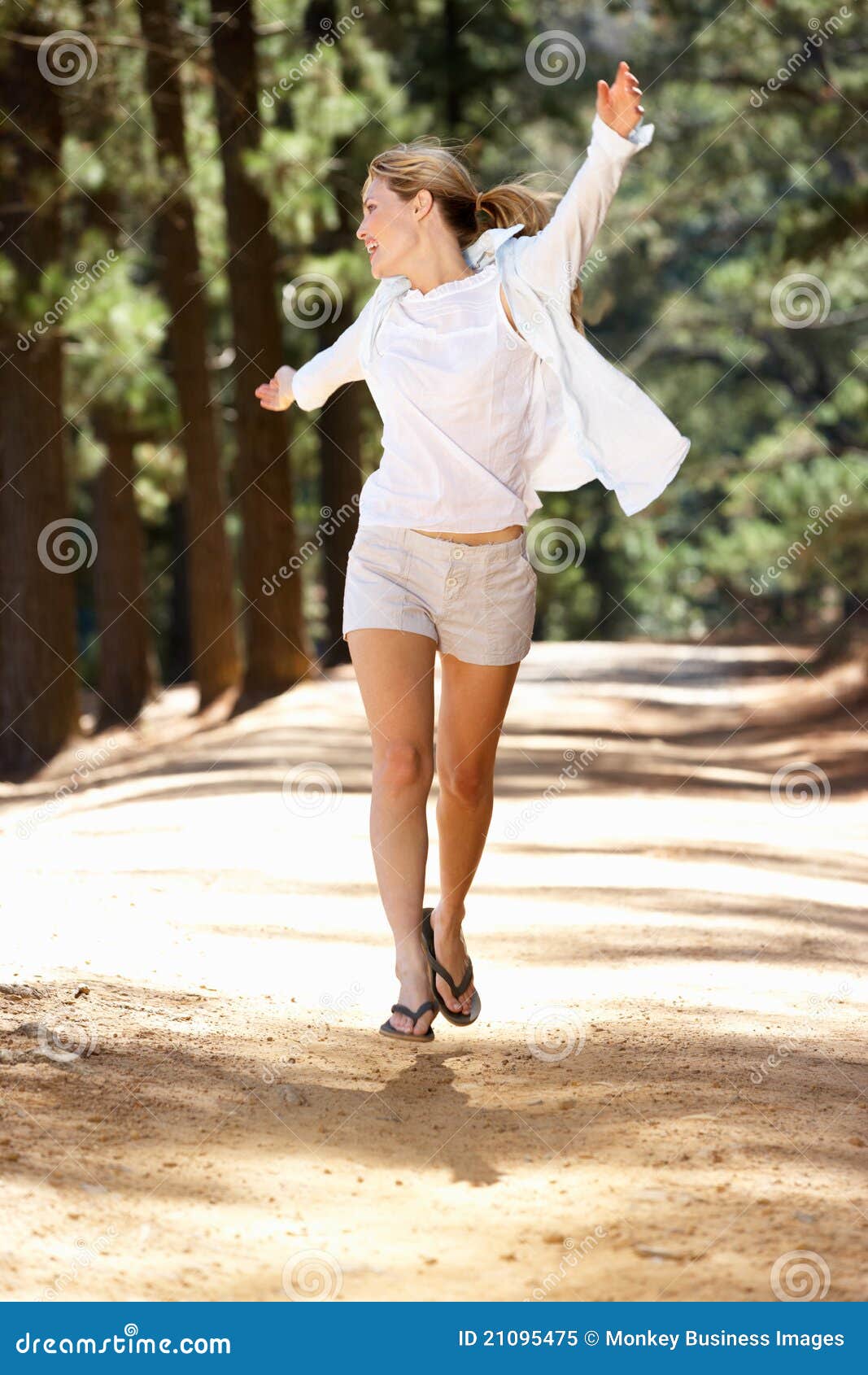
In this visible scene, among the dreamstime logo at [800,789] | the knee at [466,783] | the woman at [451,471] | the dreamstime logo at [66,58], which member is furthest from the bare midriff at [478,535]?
the dreamstime logo at [66,58]

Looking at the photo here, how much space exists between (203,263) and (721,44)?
7.33 metres

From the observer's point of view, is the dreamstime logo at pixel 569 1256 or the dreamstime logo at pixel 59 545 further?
the dreamstime logo at pixel 59 545

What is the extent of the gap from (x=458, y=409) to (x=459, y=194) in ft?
2.02

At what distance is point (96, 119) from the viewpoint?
17016 millimetres

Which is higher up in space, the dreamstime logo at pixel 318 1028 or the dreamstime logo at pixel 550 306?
the dreamstime logo at pixel 550 306

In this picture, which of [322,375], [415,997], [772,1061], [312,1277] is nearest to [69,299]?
[322,375]

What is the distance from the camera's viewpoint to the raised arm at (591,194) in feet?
11.5

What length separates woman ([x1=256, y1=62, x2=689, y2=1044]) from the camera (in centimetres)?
378

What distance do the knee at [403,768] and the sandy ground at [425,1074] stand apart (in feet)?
2.34

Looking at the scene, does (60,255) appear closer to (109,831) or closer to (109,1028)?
(109,831)

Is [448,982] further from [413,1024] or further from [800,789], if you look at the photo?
[800,789]

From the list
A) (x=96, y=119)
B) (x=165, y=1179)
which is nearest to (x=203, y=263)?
(x=96, y=119)

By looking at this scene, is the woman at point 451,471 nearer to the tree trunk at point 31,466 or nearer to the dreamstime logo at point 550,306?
the dreamstime logo at point 550,306

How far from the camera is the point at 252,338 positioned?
16.0m
